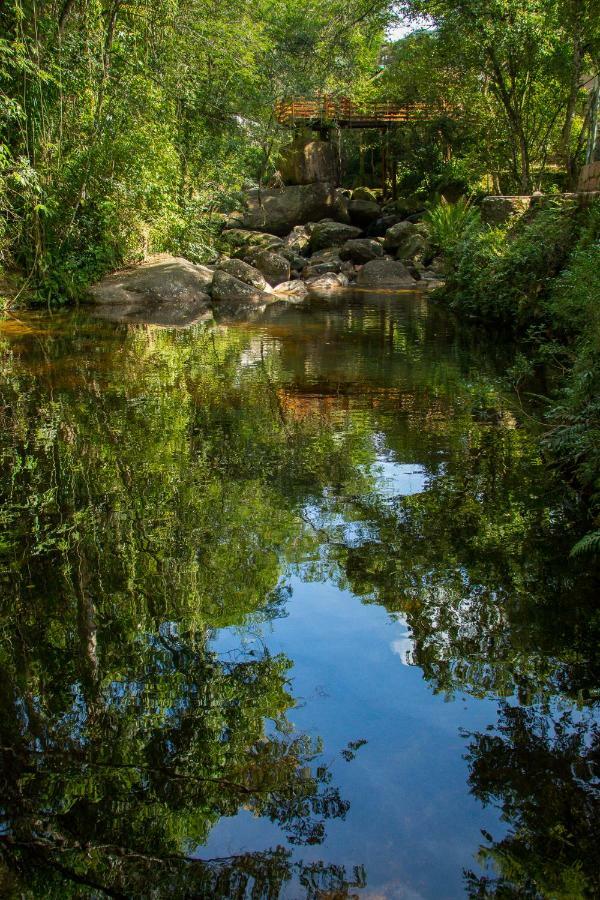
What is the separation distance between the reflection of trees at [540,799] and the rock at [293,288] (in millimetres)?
17340

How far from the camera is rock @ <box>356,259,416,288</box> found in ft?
70.6

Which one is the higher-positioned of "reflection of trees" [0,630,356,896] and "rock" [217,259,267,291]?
Result: "rock" [217,259,267,291]

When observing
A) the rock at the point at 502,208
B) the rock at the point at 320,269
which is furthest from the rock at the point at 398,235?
the rock at the point at 502,208

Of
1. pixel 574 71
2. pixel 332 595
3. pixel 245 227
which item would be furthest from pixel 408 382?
pixel 245 227

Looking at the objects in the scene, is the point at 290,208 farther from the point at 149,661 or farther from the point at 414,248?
the point at 149,661

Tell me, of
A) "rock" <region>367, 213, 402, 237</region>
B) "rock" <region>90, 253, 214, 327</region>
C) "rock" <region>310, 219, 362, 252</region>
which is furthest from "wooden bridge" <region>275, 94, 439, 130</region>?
"rock" <region>90, 253, 214, 327</region>

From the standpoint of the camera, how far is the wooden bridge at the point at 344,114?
102 feet

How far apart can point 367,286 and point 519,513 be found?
17.7 m

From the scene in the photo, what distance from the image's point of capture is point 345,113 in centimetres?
3225

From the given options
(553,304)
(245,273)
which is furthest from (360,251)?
(553,304)

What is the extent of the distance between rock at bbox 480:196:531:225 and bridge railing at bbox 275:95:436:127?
56.8 feet

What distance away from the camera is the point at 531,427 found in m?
6.29

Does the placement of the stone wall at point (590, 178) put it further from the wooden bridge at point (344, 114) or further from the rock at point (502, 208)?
the wooden bridge at point (344, 114)

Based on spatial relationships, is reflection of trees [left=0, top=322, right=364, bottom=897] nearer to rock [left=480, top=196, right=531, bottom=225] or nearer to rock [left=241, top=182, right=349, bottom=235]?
rock [left=480, top=196, right=531, bottom=225]
